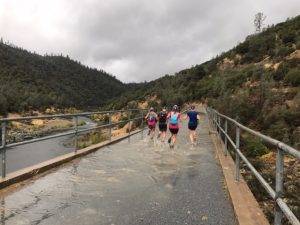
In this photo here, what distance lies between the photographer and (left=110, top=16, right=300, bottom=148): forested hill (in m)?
21.5

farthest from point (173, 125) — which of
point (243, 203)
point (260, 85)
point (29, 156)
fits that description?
point (29, 156)

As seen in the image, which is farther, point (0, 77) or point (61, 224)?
point (0, 77)

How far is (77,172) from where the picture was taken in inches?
332

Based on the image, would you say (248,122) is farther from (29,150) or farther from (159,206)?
(29,150)

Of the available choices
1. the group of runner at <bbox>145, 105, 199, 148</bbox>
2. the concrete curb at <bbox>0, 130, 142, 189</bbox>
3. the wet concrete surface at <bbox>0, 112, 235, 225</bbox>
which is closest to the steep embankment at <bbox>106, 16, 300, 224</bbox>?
the wet concrete surface at <bbox>0, 112, 235, 225</bbox>

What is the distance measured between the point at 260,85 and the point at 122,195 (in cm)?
2242

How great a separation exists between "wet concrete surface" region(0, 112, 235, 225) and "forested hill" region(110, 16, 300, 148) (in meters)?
9.35

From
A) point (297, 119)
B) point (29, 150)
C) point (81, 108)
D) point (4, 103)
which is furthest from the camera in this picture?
point (81, 108)

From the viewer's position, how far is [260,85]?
27.1 metres

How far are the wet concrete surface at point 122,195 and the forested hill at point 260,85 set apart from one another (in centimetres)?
935

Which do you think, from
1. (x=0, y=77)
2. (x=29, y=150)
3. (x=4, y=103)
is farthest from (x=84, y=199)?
(x=0, y=77)

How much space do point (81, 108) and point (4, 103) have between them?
6984 cm

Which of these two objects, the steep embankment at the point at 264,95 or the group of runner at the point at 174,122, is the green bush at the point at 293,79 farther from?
the group of runner at the point at 174,122

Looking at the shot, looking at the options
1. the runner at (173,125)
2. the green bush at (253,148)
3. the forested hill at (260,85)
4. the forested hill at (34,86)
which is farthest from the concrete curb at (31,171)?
the forested hill at (34,86)
